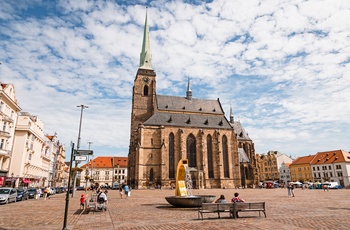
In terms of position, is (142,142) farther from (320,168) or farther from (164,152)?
(320,168)

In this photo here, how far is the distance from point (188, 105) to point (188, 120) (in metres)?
9.41

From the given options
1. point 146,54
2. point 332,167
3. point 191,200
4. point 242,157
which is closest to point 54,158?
point 146,54

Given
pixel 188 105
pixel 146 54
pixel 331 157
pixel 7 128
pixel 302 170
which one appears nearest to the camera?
pixel 7 128

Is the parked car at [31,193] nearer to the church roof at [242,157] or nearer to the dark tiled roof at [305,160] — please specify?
the church roof at [242,157]

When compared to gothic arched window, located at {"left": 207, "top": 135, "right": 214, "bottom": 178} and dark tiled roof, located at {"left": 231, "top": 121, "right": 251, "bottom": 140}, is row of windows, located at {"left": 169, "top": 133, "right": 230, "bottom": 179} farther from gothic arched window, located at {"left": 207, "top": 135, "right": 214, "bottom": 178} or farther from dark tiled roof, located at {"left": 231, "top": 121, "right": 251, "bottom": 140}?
dark tiled roof, located at {"left": 231, "top": 121, "right": 251, "bottom": 140}

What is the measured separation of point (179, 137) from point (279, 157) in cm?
5808

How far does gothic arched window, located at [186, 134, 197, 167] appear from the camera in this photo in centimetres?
5430

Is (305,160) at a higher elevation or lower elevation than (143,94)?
lower

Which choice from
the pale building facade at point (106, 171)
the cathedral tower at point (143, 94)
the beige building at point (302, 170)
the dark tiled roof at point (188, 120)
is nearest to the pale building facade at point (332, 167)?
the beige building at point (302, 170)

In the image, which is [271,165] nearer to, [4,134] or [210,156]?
[210,156]

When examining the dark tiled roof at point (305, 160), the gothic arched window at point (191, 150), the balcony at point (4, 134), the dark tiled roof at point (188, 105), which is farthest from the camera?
the dark tiled roof at point (305, 160)

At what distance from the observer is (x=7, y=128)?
36844 millimetres


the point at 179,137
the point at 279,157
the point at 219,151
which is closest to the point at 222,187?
the point at 219,151

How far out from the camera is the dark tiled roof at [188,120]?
55.6 m
